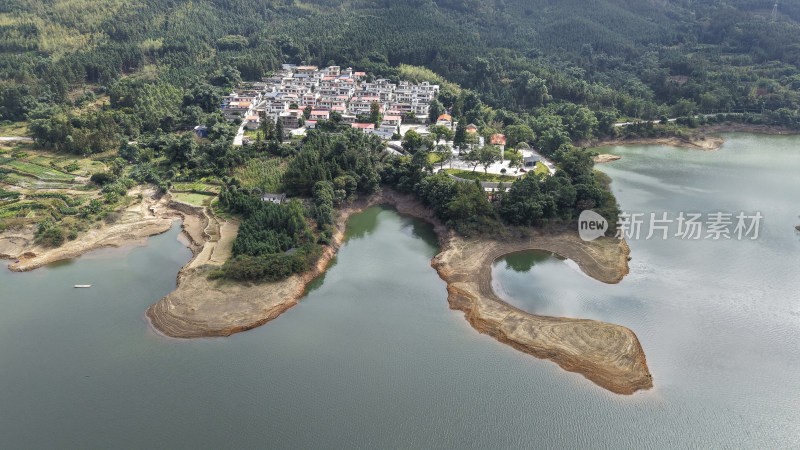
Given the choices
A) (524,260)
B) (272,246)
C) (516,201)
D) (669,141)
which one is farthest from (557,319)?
(669,141)

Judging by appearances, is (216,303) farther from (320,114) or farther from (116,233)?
(320,114)

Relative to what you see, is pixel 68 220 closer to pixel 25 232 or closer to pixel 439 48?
pixel 25 232

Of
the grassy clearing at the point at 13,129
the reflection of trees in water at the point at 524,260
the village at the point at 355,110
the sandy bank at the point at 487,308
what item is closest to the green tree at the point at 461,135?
the village at the point at 355,110

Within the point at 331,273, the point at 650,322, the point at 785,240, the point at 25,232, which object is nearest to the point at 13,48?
the point at 25,232

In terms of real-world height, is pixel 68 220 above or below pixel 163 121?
below

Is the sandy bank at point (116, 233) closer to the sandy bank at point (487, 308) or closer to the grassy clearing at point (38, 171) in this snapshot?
the sandy bank at point (487, 308)

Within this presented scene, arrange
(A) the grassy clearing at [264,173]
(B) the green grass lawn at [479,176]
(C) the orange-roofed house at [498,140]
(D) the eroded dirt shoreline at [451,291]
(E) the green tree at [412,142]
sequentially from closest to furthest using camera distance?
1. (D) the eroded dirt shoreline at [451,291]
2. (A) the grassy clearing at [264,173]
3. (B) the green grass lawn at [479,176]
4. (E) the green tree at [412,142]
5. (C) the orange-roofed house at [498,140]

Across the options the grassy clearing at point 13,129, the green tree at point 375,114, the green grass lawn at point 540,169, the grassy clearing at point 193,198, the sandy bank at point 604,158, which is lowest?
the sandy bank at point 604,158
